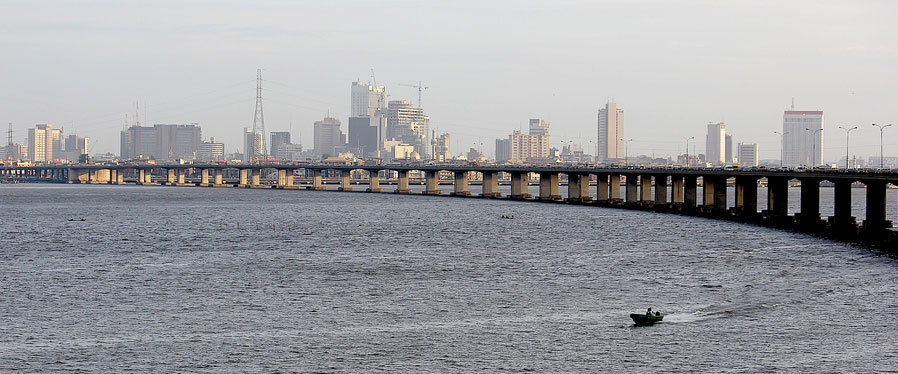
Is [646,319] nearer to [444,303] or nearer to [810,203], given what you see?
[444,303]

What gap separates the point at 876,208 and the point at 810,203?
20751 mm

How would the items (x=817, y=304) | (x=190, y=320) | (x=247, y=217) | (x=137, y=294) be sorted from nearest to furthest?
(x=190, y=320), (x=817, y=304), (x=137, y=294), (x=247, y=217)

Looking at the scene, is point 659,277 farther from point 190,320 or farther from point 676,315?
point 190,320

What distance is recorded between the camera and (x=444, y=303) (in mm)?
67812

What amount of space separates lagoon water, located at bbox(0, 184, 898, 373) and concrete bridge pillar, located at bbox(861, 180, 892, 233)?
5282mm

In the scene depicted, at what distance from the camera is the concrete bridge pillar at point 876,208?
11175cm

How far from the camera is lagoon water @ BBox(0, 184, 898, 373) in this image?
51.8 meters

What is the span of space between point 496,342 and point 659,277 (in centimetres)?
2984

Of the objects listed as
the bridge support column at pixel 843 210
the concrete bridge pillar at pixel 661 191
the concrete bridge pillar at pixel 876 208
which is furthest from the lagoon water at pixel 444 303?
the concrete bridge pillar at pixel 661 191

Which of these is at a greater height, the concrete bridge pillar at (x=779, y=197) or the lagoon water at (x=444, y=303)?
the concrete bridge pillar at (x=779, y=197)

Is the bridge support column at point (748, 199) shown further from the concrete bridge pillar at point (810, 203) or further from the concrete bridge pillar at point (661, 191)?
the concrete bridge pillar at point (661, 191)

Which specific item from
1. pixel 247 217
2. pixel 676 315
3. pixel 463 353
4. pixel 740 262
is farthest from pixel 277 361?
pixel 247 217

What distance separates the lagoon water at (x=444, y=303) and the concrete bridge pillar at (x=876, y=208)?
5.28 meters

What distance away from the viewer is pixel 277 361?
51.0 metres
